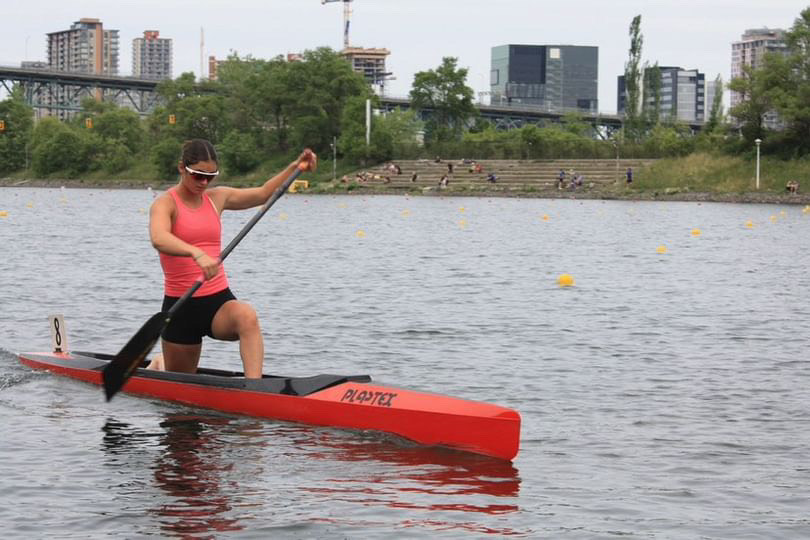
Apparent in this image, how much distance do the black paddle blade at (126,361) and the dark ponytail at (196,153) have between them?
133 cm

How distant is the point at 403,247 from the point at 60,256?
9.95 m

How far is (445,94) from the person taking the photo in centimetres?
11294

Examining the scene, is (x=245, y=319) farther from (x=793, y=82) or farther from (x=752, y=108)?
(x=793, y=82)

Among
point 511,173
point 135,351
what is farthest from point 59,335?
point 511,173

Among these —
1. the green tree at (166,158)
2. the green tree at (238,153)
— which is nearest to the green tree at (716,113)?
the green tree at (238,153)

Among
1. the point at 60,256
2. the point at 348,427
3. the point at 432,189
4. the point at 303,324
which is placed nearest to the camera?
the point at 348,427

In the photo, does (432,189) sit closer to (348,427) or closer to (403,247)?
(403,247)

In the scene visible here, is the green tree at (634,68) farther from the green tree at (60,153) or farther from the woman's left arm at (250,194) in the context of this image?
the woman's left arm at (250,194)

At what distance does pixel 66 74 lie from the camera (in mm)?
160750

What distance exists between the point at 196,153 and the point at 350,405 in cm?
237

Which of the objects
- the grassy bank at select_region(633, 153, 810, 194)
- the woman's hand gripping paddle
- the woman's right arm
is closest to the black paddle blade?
the woman's hand gripping paddle

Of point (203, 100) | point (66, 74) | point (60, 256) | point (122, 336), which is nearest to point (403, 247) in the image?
point (60, 256)

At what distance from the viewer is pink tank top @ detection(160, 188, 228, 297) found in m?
9.62

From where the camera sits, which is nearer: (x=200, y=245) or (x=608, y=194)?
(x=200, y=245)
